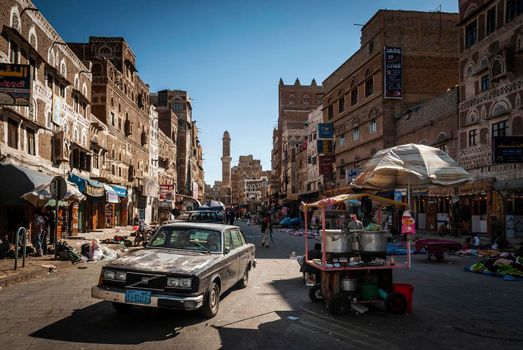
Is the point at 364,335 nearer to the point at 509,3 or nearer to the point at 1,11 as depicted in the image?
the point at 1,11

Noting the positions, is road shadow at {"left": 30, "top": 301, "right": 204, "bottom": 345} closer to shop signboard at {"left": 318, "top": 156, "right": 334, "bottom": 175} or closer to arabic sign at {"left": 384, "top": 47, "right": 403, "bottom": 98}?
arabic sign at {"left": 384, "top": 47, "right": 403, "bottom": 98}

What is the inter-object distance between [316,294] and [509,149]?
51.4ft

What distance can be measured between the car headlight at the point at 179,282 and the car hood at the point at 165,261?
10 centimetres

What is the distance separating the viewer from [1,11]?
16.7 metres

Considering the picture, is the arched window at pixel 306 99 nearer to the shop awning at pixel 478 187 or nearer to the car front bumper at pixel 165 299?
the shop awning at pixel 478 187

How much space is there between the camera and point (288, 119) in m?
92.5

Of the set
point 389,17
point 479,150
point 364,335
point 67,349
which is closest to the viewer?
point 67,349

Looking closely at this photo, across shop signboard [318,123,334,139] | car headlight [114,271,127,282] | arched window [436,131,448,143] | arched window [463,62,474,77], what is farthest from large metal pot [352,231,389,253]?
shop signboard [318,123,334,139]

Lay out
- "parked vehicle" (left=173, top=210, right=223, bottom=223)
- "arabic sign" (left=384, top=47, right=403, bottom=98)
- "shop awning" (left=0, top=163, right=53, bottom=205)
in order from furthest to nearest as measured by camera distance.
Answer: "arabic sign" (left=384, top=47, right=403, bottom=98)
"parked vehicle" (left=173, top=210, right=223, bottom=223)
"shop awning" (left=0, top=163, right=53, bottom=205)

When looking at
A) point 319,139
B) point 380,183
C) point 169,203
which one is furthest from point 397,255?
point 169,203

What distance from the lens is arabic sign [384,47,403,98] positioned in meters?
35.6

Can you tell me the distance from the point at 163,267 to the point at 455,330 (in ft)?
15.2

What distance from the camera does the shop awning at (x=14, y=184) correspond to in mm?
15492

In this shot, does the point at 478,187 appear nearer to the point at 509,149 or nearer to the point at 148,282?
the point at 509,149
